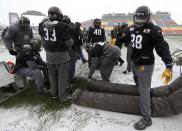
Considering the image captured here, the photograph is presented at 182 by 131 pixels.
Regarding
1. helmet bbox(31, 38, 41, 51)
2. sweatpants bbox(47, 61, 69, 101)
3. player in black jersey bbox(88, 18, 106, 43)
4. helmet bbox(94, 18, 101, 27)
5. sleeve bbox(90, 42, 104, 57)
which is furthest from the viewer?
player in black jersey bbox(88, 18, 106, 43)

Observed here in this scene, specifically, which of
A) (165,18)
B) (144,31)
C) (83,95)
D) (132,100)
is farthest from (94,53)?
(165,18)

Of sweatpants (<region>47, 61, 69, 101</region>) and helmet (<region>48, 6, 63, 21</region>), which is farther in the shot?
sweatpants (<region>47, 61, 69, 101</region>)

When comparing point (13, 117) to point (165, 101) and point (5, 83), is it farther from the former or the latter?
point (165, 101)

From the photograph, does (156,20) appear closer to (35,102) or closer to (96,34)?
(96,34)

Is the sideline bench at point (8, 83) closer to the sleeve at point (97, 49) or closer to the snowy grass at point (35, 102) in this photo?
the snowy grass at point (35, 102)

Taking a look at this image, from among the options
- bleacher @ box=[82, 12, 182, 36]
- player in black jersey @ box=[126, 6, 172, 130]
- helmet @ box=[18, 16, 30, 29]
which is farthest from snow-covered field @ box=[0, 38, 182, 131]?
bleacher @ box=[82, 12, 182, 36]

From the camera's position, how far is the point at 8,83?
4.99 meters

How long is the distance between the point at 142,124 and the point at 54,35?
225cm

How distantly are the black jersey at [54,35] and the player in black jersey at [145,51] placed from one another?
4.24ft

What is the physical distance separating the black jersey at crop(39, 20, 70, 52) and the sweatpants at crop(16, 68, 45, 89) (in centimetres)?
77

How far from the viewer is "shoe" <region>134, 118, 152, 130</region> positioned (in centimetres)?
345

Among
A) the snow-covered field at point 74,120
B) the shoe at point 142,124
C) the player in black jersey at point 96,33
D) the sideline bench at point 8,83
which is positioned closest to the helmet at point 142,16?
the shoe at point 142,124

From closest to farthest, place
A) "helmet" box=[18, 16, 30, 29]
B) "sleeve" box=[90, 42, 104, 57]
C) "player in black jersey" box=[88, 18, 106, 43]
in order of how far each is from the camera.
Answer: "helmet" box=[18, 16, 30, 29]
"sleeve" box=[90, 42, 104, 57]
"player in black jersey" box=[88, 18, 106, 43]

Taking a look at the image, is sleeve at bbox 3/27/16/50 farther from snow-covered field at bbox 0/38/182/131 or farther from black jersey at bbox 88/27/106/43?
black jersey at bbox 88/27/106/43
